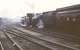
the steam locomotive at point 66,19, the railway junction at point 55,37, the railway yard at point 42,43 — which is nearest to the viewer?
the railway yard at point 42,43

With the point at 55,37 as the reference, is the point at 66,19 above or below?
above

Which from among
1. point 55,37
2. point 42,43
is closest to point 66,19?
point 55,37

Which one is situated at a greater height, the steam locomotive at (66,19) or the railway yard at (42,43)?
the steam locomotive at (66,19)

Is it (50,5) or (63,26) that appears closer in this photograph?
(63,26)

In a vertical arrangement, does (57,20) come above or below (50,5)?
below

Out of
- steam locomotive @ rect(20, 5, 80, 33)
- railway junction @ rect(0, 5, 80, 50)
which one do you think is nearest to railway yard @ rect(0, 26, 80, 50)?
railway junction @ rect(0, 5, 80, 50)

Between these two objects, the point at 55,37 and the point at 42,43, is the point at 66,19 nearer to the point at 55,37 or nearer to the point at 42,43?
the point at 55,37

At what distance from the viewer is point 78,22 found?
10.4m

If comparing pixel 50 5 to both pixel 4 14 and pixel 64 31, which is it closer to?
pixel 64 31

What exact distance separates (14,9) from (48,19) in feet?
74.4

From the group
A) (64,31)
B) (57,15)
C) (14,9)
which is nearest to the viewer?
(64,31)

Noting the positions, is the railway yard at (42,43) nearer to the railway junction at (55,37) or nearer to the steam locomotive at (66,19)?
the railway junction at (55,37)

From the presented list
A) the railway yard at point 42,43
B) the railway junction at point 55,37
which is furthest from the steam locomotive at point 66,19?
the railway yard at point 42,43

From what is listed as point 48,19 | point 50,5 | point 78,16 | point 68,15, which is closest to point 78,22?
point 78,16
